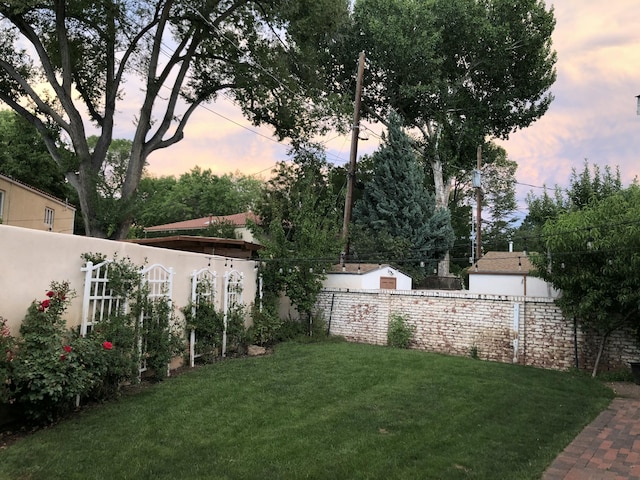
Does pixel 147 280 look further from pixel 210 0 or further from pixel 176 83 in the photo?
pixel 210 0

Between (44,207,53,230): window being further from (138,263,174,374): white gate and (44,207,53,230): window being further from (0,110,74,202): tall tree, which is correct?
(138,263,174,374): white gate

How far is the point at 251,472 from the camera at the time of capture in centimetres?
379

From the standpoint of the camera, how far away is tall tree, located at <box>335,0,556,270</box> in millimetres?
26078

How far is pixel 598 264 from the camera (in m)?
8.75

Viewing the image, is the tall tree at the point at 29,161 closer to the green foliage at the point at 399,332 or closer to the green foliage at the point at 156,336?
the green foliage at the point at 399,332

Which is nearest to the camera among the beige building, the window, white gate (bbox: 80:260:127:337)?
white gate (bbox: 80:260:127:337)

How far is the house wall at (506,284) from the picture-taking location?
19.3m

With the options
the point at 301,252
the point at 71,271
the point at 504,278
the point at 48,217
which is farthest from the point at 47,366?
the point at 48,217

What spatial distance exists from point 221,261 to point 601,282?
7767mm

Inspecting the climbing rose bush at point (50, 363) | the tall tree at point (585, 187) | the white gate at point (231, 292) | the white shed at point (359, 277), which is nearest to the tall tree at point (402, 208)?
the white shed at point (359, 277)

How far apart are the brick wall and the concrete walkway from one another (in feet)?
11.4

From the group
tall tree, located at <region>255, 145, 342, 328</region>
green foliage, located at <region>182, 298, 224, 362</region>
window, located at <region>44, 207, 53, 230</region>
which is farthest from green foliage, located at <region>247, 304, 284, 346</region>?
window, located at <region>44, 207, 53, 230</region>

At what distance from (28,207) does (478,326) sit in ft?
68.3

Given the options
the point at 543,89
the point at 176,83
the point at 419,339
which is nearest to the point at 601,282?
the point at 419,339
